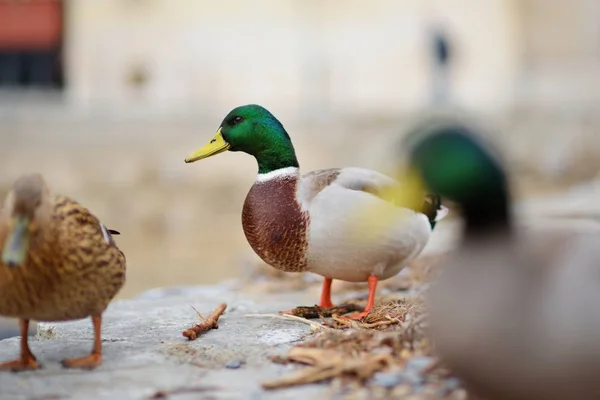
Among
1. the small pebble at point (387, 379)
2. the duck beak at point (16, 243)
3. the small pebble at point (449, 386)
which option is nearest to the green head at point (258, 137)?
the duck beak at point (16, 243)

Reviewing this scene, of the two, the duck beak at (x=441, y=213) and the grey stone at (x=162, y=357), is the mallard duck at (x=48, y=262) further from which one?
the duck beak at (x=441, y=213)

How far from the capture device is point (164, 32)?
17109mm

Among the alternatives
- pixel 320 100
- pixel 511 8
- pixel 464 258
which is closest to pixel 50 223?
pixel 464 258

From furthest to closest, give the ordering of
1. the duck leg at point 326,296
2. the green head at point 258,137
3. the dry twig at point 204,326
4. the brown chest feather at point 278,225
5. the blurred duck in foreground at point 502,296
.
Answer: the duck leg at point 326,296, the green head at point 258,137, the brown chest feather at point 278,225, the dry twig at point 204,326, the blurred duck in foreground at point 502,296

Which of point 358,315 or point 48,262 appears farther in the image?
point 358,315

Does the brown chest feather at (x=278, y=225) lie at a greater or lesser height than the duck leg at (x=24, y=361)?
greater

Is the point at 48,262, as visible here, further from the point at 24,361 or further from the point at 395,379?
the point at 395,379

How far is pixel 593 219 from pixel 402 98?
11480 millimetres

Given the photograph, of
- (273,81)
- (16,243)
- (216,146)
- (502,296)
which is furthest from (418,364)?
(273,81)

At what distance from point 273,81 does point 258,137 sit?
13.7 metres

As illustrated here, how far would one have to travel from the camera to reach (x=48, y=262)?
2617 millimetres

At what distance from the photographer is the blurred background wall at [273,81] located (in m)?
13.7

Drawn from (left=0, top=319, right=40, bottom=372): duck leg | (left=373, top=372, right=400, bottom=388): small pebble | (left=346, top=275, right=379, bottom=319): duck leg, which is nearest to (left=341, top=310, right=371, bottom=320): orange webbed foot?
(left=346, top=275, right=379, bottom=319): duck leg

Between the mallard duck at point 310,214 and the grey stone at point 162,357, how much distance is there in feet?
0.93
